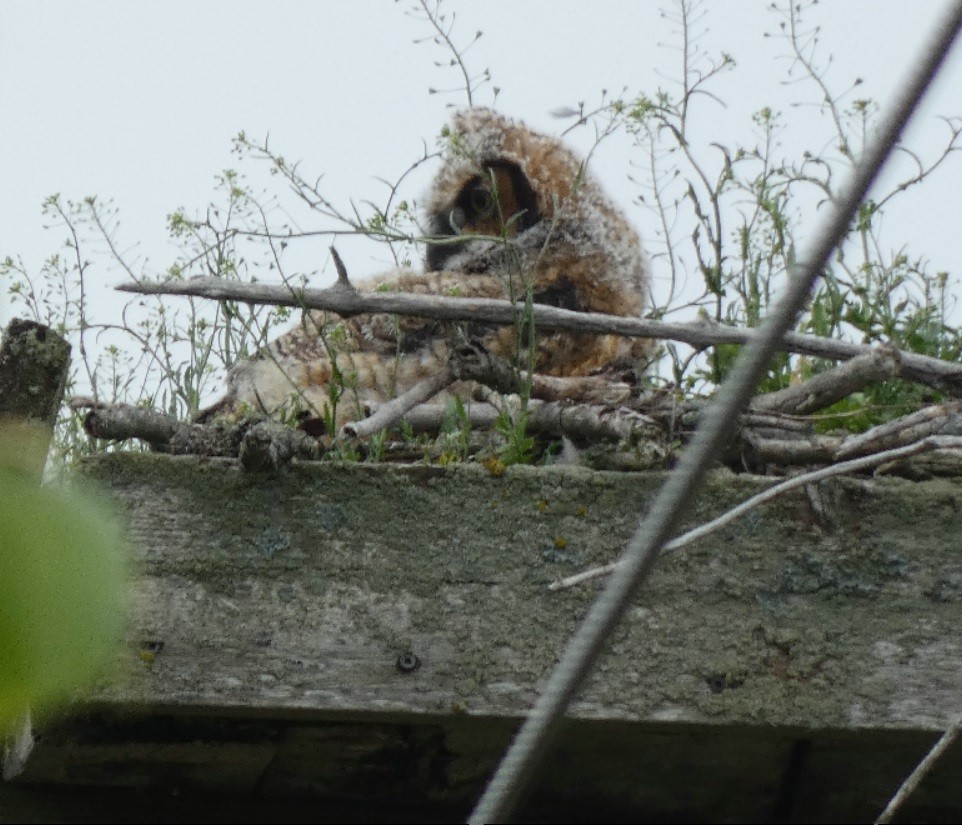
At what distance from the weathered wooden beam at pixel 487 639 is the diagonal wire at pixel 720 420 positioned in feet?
2.41

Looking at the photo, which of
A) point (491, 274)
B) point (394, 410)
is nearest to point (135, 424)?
point (394, 410)

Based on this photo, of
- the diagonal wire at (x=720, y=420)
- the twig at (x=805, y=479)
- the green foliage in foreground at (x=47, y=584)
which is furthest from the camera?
the twig at (x=805, y=479)

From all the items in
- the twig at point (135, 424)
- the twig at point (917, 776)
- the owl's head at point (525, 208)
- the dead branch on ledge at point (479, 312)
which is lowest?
the twig at point (917, 776)

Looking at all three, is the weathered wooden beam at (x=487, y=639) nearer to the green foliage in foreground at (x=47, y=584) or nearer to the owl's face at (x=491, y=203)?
the green foliage in foreground at (x=47, y=584)

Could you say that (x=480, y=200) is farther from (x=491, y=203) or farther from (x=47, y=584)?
(x=47, y=584)

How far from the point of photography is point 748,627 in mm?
1433

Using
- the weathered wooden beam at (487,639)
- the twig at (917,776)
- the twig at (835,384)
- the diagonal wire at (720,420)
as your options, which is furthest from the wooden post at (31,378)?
the twig at (835,384)

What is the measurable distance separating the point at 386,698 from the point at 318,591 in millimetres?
130

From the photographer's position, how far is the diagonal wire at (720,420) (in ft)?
1.53

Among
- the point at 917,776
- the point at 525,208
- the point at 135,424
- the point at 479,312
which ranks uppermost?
the point at 525,208

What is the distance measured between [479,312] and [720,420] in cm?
121

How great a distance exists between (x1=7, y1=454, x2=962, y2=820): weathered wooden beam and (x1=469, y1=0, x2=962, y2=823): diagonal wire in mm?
733

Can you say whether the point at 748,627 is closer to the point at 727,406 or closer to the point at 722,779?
the point at 722,779

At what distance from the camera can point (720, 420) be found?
0.55m
